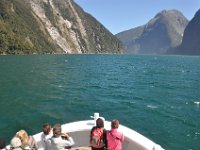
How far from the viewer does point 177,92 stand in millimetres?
46062

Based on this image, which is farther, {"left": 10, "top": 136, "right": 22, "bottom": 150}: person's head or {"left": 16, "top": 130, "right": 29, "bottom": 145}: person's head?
{"left": 16, "top": 130, "right": 29, "bottom": 145}: person's head

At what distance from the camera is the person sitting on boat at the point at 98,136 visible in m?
12.3

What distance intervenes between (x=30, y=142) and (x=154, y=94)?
3303 centimetres

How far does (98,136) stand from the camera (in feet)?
40.4

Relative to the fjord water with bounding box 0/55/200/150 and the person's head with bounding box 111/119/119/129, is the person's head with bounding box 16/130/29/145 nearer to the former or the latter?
the person's head with bounding box 111/119/119/129

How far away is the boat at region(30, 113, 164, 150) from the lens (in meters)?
13.7

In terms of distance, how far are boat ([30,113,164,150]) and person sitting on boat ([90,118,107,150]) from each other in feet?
5.41

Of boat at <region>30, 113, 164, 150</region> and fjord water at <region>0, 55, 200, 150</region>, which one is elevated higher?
boat at <region>30, 113, 164, 150</region>

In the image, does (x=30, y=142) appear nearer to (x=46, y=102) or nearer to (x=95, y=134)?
(x=95, y=134)

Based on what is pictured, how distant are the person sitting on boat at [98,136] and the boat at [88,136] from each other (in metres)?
1.65

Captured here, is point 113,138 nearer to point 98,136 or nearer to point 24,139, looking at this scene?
point 98,136

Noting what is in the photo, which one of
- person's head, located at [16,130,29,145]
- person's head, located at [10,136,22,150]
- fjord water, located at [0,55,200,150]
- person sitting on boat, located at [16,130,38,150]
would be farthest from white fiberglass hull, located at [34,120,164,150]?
fjord water, located at [0,55,200,150]

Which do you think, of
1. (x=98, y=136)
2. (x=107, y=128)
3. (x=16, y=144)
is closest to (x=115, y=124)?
(x=98, y=136)

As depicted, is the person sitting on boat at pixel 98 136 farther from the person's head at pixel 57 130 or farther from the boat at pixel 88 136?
the boat at pixel 88 136
